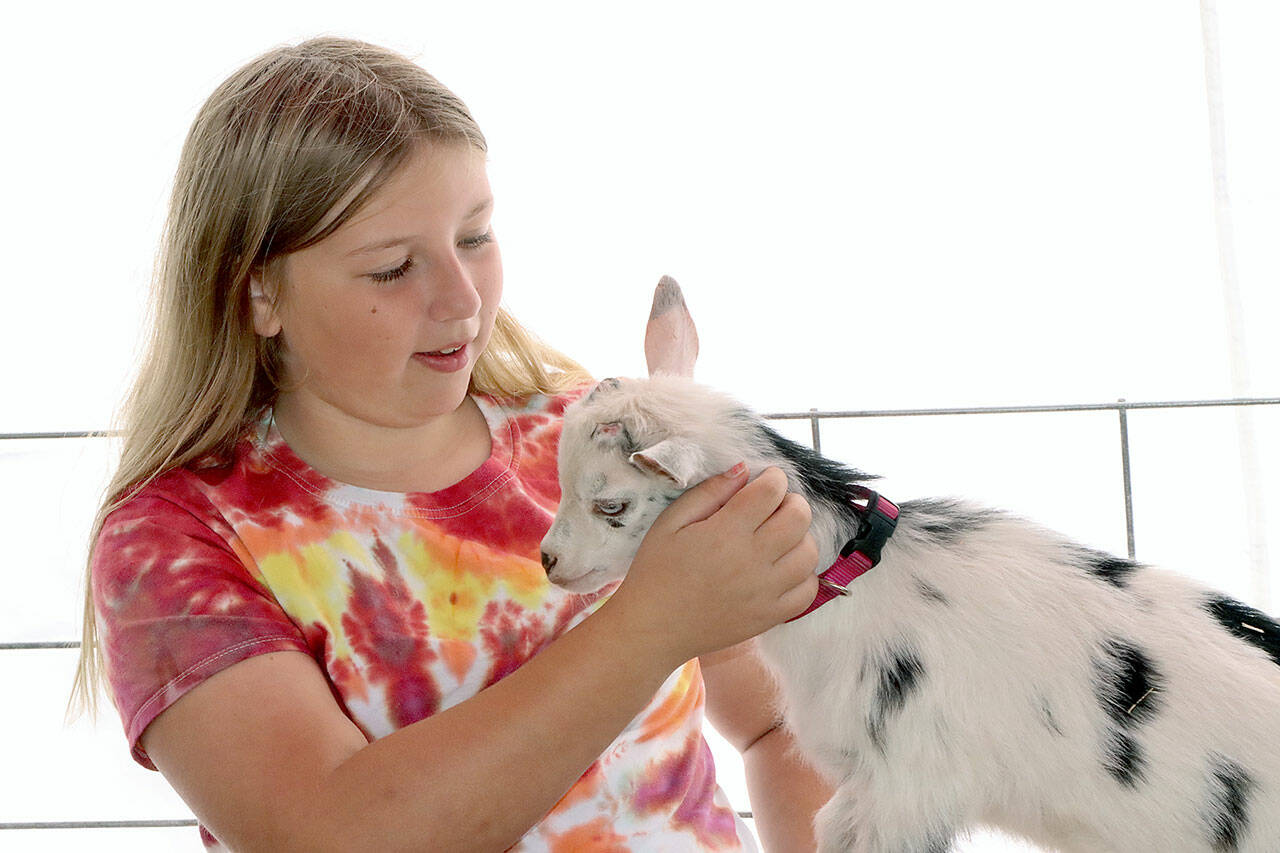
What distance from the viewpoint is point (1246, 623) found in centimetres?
102

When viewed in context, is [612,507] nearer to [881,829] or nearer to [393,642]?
[393,642]

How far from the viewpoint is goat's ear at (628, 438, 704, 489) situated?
93cm

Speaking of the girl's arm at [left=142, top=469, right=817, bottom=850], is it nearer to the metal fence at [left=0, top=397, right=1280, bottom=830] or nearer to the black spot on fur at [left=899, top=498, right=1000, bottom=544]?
the black spot on fur at [left=899, top=498, right=1000, bottom=544]

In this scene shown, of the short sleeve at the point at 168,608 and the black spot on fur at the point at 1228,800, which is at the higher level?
the short sleeve at the point at 168,608

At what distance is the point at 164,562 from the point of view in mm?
962

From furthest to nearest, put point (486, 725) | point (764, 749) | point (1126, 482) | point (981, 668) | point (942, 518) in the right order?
point (1126, 482) < point (764, 749) < point (942, 518) < point (981, 668) < point (486, 725)

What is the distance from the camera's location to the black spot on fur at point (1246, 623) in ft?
3.32

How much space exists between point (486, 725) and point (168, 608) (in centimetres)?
30

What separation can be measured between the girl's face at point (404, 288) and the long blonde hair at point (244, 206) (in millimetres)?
20

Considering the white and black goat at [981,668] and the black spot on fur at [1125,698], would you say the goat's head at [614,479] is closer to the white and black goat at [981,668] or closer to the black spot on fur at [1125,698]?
the white and black goat at [981,668]

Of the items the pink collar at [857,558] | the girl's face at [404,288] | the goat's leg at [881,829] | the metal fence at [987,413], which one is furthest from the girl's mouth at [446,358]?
the metal fence at [987,413]

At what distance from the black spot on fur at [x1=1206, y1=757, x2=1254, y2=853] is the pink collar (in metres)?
0.33

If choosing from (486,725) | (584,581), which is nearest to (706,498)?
(584,581)

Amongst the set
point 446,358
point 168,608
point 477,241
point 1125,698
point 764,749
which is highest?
point 477,241
